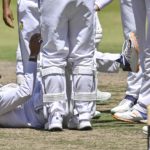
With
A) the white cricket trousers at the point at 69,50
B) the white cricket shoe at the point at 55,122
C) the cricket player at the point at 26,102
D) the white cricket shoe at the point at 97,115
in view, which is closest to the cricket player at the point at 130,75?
the white cricket shoe at the point at 97,115

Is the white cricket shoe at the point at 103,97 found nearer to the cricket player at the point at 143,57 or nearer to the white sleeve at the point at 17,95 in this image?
the cricket player at the point at 143,57

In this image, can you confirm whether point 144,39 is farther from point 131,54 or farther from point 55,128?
point 55,128

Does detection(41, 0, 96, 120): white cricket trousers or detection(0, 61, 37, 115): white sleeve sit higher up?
detection(41, 0, 96, 120): white cricket trousers

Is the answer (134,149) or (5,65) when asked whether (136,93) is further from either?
(5,65)

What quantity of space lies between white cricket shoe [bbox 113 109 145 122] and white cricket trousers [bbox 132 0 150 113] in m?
0.06

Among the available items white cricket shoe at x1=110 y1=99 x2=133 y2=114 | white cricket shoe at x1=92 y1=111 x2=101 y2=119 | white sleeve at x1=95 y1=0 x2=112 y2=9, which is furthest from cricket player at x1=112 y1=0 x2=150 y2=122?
white sleeve at x1=95 y1=0 x2=112 y2=9

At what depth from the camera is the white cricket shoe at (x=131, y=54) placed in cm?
926

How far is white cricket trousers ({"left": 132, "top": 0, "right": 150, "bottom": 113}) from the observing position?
9.20m

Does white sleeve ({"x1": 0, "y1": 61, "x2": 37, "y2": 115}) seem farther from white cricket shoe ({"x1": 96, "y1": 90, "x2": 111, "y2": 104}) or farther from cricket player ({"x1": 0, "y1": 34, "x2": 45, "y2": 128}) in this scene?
white cricket shoe ({"x1": 96, "y1": 90, "x2": 111, "y2": 104})

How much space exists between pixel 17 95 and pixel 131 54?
4.74 ft

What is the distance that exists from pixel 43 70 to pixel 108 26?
15.8 m

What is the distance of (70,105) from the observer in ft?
28.7

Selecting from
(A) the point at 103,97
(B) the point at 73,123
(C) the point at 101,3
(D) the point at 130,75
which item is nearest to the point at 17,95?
(B) the point at 73,123

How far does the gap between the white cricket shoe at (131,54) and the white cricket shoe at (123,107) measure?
51 centimetres
